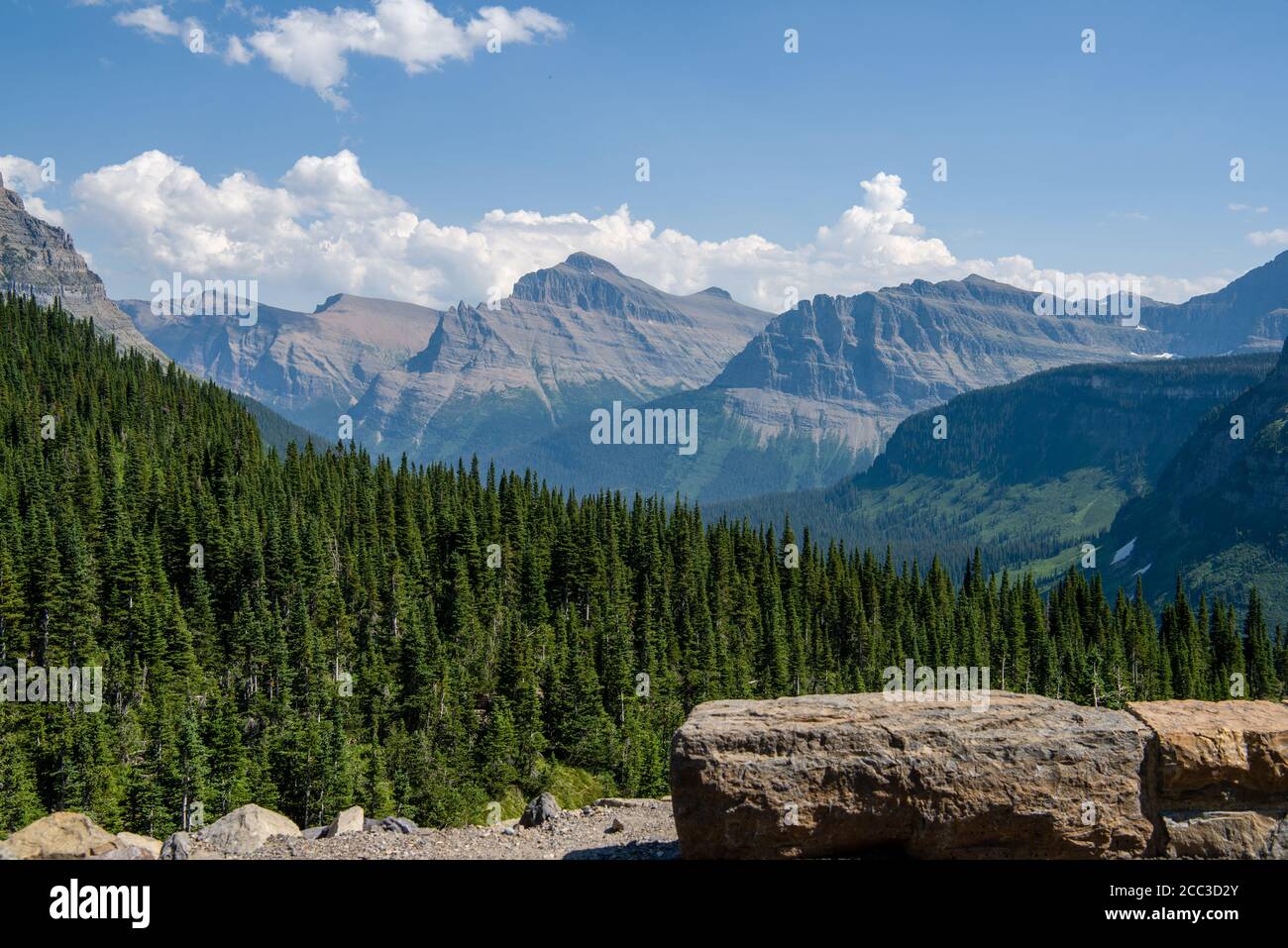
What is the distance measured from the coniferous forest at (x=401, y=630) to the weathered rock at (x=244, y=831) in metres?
40.1

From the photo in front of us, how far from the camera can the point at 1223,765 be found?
26.9 meters

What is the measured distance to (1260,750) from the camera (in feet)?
88.1

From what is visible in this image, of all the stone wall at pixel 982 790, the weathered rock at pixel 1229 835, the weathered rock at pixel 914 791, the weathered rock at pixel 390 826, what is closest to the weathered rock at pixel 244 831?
the weathered rock at pixel 390 826

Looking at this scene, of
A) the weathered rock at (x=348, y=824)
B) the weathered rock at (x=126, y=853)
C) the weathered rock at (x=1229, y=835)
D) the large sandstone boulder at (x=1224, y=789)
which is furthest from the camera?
the weathered rock at (x=348, y=824)

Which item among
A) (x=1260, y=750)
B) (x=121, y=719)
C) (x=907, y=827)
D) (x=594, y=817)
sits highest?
(x=1260, y=750)

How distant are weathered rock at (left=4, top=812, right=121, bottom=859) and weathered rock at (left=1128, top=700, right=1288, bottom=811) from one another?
33.6 metres

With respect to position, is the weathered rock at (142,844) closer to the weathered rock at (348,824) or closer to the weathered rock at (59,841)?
the weathered rock at (59,841)

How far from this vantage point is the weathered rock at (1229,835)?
26516mm

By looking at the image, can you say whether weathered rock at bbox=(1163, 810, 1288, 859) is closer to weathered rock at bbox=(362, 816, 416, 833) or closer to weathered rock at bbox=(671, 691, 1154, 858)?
weathered rock at bbox=(671, 691, 1154, 858)

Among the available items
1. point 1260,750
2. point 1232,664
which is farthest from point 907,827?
point 1232,664

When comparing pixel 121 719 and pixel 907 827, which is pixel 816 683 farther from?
pixel 907 827

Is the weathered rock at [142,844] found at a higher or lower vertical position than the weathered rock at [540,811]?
Result: higher

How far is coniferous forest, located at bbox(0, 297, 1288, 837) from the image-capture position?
285 feet
